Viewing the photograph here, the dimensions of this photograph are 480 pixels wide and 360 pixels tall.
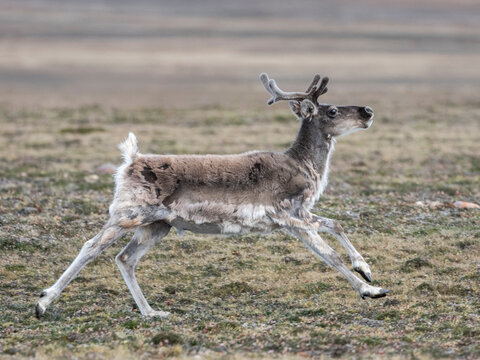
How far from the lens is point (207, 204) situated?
10992 mm

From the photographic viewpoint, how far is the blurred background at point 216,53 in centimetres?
5825

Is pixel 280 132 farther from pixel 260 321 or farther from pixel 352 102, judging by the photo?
pixel 260 321

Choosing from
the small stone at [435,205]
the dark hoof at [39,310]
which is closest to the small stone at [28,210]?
the dark hoof at [39,310]

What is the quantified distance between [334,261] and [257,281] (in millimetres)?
1851

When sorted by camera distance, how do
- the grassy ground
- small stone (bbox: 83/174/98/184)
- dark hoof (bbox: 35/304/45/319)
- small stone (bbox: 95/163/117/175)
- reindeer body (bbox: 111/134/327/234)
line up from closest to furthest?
the grassy ground, dark hoof (bbox: 35/304/45/319), reindeer body (bbox: 111/134/327/234), small stone (bbox: 83/174/98/184), small stone (bbox: 95/163/117/175)

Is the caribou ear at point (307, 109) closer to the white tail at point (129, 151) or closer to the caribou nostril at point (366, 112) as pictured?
the caribou nostril at point (366, 112)

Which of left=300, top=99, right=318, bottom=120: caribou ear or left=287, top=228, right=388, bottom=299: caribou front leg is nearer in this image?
left=287, top=228, right=388, bottom=299: caribou front leg

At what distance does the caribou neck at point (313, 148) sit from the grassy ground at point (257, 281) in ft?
6.06

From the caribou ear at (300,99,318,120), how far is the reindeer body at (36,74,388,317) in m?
0.73

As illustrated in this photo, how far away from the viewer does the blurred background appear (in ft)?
191

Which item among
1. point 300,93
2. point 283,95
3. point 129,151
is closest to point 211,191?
point 129,151

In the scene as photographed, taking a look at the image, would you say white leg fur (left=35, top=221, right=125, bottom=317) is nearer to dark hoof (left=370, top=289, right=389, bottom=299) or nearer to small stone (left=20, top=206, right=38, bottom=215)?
dark hoof (left=370, top=289, right=389, bottom=299)

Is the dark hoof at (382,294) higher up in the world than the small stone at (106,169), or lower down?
higher up

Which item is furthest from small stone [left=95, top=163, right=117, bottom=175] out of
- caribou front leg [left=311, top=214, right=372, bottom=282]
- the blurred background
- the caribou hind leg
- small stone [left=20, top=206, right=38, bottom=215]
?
the blurred background
